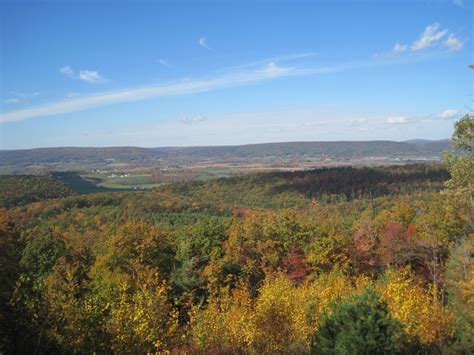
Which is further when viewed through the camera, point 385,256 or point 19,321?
→ point 385,256

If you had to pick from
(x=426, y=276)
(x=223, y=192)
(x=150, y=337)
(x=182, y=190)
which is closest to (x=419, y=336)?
(x=150, y=337)

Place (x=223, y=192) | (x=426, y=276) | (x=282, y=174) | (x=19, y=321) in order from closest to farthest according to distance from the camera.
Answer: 1. (x=19, y=321)
2. (x=426, y=276)
3. (x=223, y=192)
4. (x=282, y=174)

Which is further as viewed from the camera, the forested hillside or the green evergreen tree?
the forested hillside

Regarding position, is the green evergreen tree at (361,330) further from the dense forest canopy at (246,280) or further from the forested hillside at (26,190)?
the forested hillside at (26,190)

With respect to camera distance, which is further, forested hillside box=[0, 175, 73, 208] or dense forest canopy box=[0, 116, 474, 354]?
forested hillside box=[0, 175, 73, 208]

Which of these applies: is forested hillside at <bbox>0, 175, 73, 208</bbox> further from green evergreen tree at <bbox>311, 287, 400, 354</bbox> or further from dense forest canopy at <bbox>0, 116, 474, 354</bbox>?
green evergreen tree at <bbox>311, 287, 400, 354</bbox>

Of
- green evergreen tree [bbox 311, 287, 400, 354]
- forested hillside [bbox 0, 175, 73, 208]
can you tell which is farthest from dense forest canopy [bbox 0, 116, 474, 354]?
forested hillside [bbox 0, 175, 73, 208]

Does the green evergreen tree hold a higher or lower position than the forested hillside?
higher

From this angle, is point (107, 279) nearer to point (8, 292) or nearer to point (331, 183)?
point (8, 292)

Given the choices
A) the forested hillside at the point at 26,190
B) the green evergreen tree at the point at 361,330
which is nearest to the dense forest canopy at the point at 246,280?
the green evergreen tree at the point at 361,330
